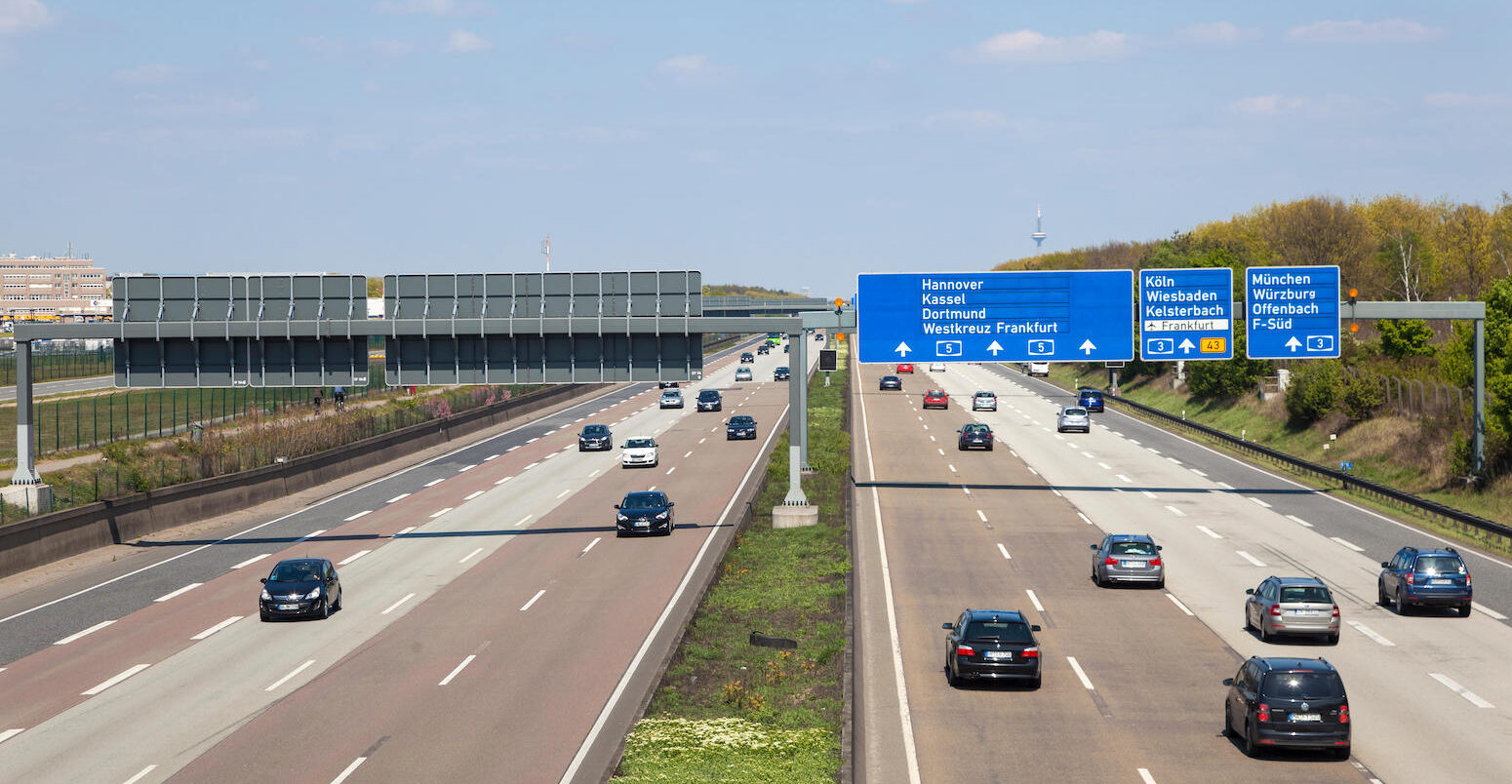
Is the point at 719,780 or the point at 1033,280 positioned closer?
the point at 719,780

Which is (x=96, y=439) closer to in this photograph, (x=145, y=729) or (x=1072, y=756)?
(x=145, y=729)

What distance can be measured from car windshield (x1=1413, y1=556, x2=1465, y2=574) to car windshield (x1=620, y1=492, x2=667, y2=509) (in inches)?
896

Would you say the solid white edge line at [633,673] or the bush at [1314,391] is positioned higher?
the bush at [1314,391]

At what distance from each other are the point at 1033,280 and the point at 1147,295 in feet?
14.3

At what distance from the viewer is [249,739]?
21.8 meters

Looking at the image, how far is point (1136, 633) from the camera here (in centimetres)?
3030

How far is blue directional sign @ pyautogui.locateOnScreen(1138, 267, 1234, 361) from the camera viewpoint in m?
49.2

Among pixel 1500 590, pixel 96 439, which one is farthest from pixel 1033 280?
pixel 96 439

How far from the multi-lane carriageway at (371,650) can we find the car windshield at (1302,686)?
9.77 meters

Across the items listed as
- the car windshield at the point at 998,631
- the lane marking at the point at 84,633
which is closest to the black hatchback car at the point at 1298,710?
the car windshield at the point at 998,631

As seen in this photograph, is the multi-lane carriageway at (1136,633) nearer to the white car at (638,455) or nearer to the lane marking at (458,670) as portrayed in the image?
the lane marking at (458,670)

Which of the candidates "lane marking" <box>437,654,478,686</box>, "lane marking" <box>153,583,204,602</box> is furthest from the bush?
"lane marking" <box>153,583,204,602</box>

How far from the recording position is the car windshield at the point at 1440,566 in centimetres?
3180

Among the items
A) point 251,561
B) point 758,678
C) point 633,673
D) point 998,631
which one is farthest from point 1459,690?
point 251,561
